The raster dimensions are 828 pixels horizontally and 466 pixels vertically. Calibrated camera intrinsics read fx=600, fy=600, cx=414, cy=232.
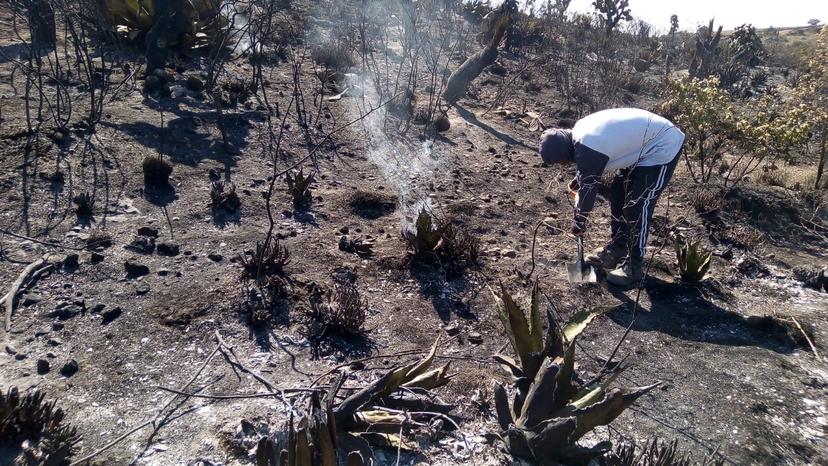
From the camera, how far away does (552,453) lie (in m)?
2.86

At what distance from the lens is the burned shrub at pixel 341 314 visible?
154 inches

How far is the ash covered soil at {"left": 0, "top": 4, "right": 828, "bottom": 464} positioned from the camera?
10.7 feet

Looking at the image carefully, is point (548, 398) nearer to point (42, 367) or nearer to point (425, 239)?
point (425, 239)

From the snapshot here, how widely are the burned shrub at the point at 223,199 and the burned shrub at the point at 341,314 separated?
5.54 ft

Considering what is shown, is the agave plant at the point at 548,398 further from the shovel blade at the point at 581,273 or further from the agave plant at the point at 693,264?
the agave plant at the point at 693,264

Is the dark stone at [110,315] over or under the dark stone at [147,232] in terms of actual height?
under

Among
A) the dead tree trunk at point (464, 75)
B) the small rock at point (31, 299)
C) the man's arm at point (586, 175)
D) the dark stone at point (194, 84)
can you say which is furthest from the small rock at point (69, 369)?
the dead tree trunk at point (464, 75)

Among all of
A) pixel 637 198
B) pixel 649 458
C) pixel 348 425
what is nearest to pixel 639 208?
pixel 637 198

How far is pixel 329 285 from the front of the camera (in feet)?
14.8

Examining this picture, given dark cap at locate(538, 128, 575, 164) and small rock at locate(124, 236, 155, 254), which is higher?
dark cap at locate(538, 128, 575, 164)

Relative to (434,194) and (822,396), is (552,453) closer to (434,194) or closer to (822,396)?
(822,396)

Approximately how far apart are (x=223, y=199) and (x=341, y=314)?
207 cm

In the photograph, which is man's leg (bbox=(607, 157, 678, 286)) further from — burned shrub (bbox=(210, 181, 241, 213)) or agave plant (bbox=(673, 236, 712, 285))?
burned shrub (bbox=(210, 181, 241, 213))

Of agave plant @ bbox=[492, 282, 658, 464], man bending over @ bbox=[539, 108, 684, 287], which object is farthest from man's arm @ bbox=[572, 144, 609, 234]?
agave plant @ bbox=[492, 282, 658, 464]
